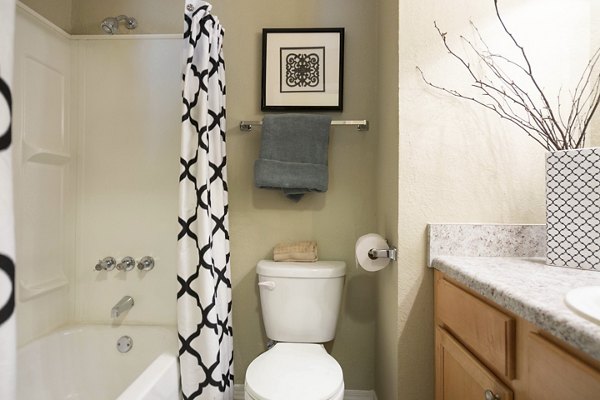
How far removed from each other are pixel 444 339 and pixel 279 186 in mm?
928

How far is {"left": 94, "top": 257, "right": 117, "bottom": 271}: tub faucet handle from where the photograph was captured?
1.64m

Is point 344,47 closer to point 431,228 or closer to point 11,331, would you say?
point 431,228

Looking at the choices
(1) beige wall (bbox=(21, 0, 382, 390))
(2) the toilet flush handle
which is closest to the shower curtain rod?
(1) beige wall (bbox=(21, 0, 382, 390))

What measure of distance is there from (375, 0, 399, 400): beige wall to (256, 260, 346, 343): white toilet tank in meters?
0.26

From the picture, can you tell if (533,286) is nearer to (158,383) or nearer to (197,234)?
(197,234)

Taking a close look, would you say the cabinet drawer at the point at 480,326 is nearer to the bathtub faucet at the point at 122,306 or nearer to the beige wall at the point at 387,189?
the beige wall at the point at 387,189

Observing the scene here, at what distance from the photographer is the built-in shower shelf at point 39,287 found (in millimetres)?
1394

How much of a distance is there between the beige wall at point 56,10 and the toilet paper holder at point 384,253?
2015 millimetres

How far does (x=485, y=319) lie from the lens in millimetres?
808

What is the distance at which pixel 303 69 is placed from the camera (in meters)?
1.69

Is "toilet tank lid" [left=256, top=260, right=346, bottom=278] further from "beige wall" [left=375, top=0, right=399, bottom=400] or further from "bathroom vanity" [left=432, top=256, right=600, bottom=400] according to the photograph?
"bathroom vanity" [left=432, top=256, right=600, bottom=400]

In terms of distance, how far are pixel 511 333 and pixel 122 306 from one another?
1.62m

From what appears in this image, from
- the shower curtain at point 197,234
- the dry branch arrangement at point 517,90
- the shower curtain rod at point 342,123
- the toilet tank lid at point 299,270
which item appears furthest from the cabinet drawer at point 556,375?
the shower curtain rod at point 342,123

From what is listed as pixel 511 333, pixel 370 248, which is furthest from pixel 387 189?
pixel 511 333
